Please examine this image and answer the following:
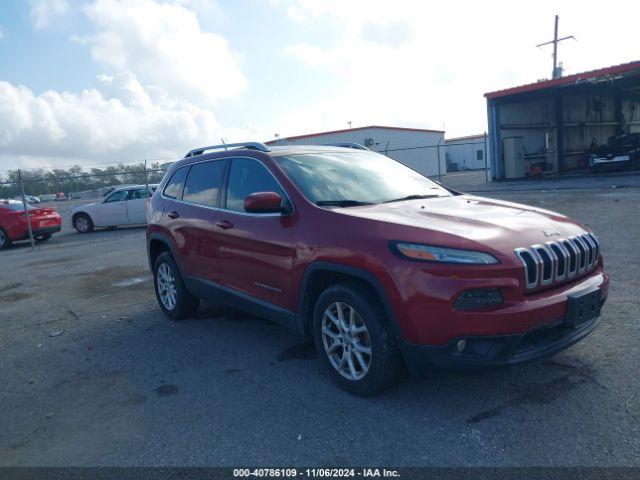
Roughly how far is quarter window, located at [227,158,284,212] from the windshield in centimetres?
17

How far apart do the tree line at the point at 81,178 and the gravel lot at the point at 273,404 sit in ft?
40.9

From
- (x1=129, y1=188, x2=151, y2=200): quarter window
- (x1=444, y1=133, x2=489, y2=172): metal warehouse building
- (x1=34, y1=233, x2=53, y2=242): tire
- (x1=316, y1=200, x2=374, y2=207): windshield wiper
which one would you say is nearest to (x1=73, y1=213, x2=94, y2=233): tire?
(x1=34, y1=233, x2=53, y2=242): tire

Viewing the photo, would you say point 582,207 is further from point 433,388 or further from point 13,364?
point 13,364

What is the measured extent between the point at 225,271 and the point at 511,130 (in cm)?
2578

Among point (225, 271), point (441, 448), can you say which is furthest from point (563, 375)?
point (225, 271)

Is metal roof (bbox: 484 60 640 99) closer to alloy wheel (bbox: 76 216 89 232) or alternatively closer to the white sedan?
the white sedan

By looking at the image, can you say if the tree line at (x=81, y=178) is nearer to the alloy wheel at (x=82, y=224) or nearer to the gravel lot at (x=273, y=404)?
the alloy wheel at (x=82, y=224)

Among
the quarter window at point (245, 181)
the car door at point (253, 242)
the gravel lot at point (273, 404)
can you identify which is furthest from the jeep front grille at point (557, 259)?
the quarter window at point (245, 181)

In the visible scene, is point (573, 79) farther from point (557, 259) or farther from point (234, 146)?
point (557, 259)

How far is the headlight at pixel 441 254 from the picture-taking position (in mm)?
3195

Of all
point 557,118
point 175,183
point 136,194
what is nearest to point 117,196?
point 136,194

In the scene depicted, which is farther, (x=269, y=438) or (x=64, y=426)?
(x=64, y=426)

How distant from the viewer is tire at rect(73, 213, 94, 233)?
62.0 feet

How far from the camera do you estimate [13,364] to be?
502cm
